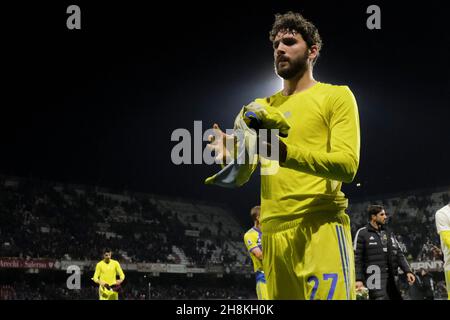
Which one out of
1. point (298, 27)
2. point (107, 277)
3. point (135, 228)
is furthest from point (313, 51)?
point (135, 228)

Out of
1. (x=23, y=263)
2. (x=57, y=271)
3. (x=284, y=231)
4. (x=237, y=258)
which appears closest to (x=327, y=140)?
(x=284, y=231)

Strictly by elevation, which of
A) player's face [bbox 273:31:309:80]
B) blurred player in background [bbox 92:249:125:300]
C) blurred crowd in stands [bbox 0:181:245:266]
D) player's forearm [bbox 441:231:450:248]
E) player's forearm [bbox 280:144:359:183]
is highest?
blurred crowd in stands [bbox 0:181:245:266]

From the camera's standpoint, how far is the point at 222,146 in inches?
109

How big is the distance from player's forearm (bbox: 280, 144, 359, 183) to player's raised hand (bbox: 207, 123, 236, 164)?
43cm

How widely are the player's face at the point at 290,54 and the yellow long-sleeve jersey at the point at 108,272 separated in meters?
12.9

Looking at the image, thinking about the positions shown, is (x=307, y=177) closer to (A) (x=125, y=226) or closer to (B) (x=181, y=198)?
(A) (x=125, y=226)

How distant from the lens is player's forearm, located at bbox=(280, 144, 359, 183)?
7.77 feet

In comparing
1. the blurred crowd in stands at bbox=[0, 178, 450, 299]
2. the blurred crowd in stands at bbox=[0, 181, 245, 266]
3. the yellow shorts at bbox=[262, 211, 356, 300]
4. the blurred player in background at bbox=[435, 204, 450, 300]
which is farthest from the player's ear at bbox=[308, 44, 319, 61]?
the blurred crowd in stands at bbox=[0, 181, 245, 266]

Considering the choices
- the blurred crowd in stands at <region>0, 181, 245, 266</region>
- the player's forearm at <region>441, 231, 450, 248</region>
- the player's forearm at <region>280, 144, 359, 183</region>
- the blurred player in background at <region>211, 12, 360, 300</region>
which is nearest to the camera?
the player's forearm at <region>280, 144, 359, 183</region>

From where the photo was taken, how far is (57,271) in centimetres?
2786

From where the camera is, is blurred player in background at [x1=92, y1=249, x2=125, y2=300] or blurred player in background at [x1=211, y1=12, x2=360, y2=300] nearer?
blurred player in background at [x1=211, y1=12, x2=360, y2=300]

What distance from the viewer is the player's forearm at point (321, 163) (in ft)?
7.77

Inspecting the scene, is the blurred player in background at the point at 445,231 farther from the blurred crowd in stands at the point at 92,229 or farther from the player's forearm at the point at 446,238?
the blurred crowd in stands at the point at 92,229

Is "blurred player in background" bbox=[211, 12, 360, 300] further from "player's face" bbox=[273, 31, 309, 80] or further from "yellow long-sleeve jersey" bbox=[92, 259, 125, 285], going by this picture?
"yellow long-sleeve jersey" bbox=[92, 259, 125, 285]
